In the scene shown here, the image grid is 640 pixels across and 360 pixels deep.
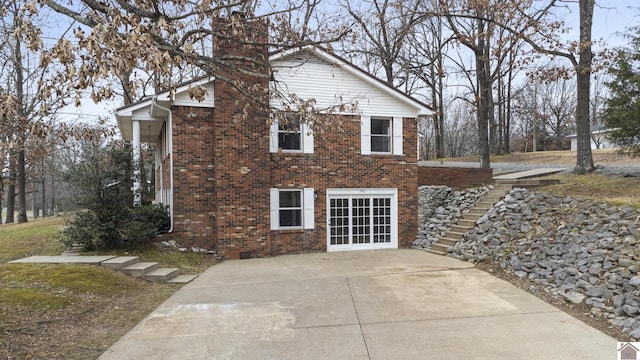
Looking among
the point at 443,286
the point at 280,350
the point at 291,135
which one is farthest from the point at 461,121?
the point at 280,350

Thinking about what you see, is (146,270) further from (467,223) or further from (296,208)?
(467,223)

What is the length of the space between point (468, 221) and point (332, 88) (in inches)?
232

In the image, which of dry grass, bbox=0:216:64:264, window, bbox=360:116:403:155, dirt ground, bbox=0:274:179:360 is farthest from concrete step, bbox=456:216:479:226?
dry grass, bbox=0:216:64:264

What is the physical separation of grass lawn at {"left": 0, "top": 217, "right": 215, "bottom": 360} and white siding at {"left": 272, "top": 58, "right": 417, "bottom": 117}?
6300 millimetres

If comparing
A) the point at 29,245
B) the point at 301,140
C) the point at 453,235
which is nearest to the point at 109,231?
the point at 29,245

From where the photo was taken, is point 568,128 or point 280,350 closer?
point 280,350

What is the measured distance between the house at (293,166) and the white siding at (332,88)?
0.03 m

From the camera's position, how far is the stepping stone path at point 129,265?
8.44 metres

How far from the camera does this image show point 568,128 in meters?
46.7

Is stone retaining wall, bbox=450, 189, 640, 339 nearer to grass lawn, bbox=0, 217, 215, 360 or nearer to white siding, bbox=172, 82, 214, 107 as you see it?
grass lawn, bbox=0, 217, 215, 360

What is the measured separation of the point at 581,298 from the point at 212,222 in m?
8.93

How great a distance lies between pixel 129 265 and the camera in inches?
346

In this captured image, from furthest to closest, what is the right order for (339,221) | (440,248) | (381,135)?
(381,135) → (339,221) → (440,248)

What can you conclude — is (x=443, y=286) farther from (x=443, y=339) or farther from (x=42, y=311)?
(x=42, y=311)
